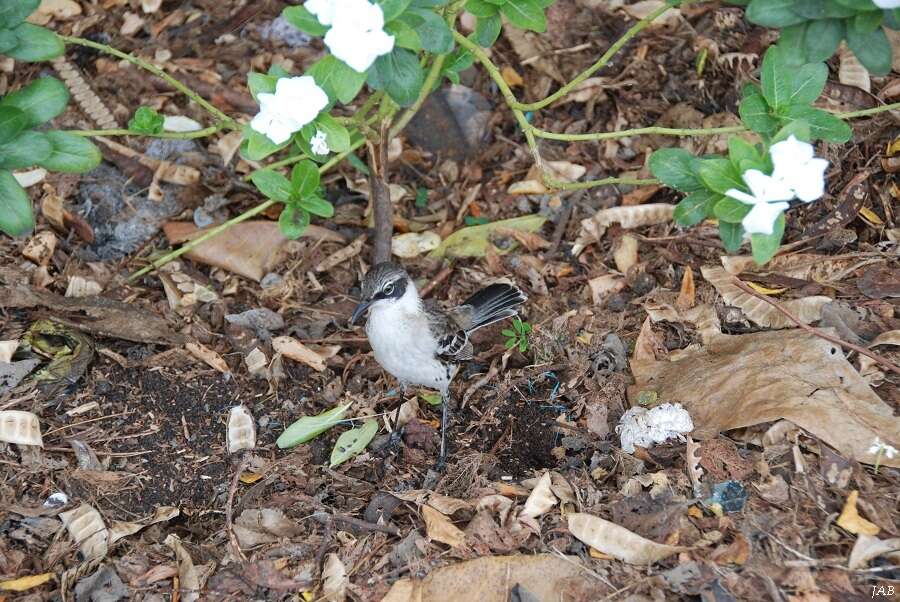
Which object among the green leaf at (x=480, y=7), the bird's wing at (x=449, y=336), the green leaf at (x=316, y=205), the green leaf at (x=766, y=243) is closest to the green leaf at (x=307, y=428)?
the bird's wing at (x=449, y=336)

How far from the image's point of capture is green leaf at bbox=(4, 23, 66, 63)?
3963 mm

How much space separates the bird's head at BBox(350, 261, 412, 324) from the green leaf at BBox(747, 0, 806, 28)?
2.41 metres

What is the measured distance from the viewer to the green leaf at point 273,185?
469cm

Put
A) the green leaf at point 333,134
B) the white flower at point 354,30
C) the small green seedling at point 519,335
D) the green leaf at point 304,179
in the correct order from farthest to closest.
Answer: the small green seedling at point 519,335 → the green leaf at point 304,179 → the green leaf at point 333,134 → the white flower at point 354,30

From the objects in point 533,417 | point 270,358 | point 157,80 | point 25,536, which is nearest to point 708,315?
point 533,417

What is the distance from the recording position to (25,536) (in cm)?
442

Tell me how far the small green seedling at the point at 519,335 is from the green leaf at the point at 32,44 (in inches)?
113

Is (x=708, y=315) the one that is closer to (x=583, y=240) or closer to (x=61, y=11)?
(x=583, y=240)

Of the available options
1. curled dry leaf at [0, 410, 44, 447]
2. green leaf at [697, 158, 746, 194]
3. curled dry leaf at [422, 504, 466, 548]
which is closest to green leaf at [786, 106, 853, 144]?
green leaf at [697, 158, 746, 194]

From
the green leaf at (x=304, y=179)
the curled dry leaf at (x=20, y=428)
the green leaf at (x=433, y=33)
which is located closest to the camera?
→ the green leaf at (x=433, y=33)

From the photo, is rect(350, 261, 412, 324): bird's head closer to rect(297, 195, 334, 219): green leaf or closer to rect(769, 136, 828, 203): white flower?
rect(297, 195, 334, 219): green leaf

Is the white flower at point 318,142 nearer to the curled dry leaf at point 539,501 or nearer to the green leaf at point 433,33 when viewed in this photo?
the green leaf at point 433,33

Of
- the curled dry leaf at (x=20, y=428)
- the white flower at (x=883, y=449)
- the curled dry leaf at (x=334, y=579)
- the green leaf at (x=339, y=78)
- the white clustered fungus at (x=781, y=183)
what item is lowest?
the curled dry leaf at (x=334, y=579)

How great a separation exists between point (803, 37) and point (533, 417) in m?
2.44
